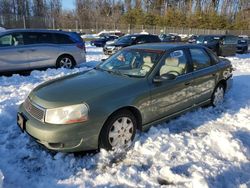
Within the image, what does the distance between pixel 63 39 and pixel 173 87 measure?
703 centimetres

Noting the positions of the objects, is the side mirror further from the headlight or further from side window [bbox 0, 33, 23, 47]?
side window [bbox 0, 33, 23, 47]

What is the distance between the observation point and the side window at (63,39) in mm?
10586

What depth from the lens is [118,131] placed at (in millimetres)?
4070

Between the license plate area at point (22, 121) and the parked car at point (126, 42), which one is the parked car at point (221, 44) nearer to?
the parked car at point (126, 42)

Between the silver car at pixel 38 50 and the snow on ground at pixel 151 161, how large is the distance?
15.2ft

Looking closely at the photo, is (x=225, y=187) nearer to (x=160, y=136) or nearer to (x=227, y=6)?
(x=160, y=136)

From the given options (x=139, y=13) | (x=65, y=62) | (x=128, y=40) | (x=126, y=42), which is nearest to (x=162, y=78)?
(x=65, y=62)

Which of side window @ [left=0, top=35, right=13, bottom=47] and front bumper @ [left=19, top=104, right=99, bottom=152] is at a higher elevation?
side window @ [left=0, top=35, right=13, bottom=47]

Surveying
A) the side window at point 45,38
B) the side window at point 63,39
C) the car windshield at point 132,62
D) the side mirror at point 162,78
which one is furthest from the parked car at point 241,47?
the side mirror at point 162,78

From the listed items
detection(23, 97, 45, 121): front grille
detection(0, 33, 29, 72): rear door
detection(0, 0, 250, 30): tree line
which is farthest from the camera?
detection(0, 0, 250, 30): tree line

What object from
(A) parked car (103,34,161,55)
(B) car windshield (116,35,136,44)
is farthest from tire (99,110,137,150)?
(B) car windshield (116,35,136,44)

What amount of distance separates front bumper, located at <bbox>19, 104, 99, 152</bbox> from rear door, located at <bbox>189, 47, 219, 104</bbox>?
2486 mm

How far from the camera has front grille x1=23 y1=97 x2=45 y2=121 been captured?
150 inches

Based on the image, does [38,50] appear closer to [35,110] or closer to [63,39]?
[63,39]
